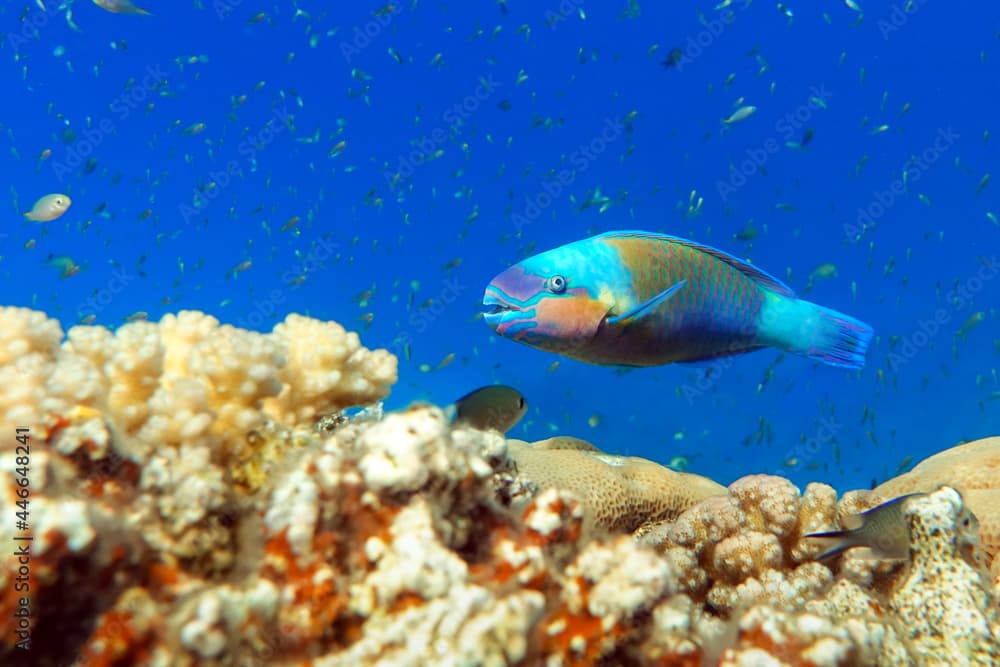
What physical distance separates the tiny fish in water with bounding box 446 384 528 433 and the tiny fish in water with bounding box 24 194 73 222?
8.13 m

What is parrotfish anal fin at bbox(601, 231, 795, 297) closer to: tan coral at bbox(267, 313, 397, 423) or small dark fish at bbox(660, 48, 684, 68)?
tan coral at bbox(267, 313, 397, 423)

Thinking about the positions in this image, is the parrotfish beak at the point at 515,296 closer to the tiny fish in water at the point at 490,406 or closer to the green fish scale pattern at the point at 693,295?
the green fish scale pattern at the point at 693,295

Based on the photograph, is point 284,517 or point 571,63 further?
point 571,63

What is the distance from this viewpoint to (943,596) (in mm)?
2154

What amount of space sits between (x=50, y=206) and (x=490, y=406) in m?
8.55

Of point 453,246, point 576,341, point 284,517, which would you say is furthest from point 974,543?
point 453,246

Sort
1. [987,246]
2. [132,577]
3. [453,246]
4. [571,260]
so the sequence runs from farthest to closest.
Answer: [453,246] < [987,246] < [571,260] < [132,577]

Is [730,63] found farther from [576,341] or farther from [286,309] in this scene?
[576,341]

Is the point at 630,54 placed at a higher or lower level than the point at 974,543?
higher

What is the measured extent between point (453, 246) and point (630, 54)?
23270mm

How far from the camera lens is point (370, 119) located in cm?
5159

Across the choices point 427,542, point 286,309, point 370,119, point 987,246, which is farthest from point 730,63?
point 427,542

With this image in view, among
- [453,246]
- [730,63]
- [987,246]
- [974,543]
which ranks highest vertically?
[730,63]

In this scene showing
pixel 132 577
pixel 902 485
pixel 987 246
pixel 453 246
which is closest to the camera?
pixel 132 577
